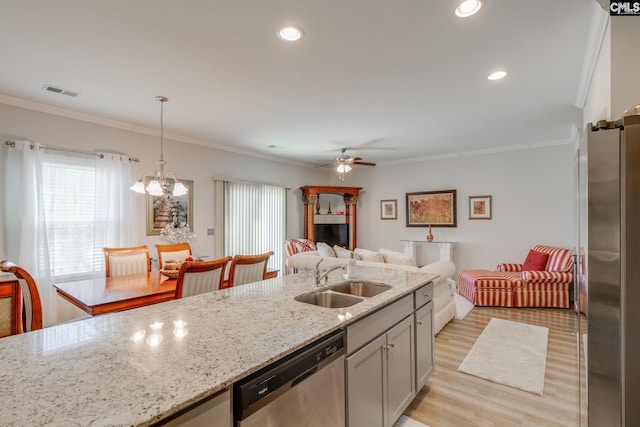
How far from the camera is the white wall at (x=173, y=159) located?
345 centimetres

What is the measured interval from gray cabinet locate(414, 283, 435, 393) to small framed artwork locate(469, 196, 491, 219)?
161 inches

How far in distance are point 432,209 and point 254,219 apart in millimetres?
3657

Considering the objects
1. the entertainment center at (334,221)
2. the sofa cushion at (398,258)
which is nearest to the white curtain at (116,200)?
the sofa cushion at (398,258)

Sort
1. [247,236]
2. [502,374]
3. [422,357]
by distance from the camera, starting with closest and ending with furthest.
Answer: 1. [422,357]
2. [502,374]
3. [247,236]

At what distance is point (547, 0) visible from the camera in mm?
1838

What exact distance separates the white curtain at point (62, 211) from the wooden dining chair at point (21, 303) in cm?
191

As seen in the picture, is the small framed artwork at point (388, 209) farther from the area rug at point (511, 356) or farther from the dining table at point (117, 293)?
the dining table at point (117, 293)

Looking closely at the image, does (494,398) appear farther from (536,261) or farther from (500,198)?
(500,198)

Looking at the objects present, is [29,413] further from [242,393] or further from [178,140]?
[178,140]

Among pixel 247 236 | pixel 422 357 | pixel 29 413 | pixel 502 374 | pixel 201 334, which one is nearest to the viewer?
pixel 29 413

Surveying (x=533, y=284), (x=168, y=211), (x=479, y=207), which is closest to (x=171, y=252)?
(x=168, y=211)

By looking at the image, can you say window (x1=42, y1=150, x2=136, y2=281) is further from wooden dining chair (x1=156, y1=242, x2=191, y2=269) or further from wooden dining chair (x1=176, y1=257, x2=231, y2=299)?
wooden dining chair (x1=176, y1=257, x2=231, y2=299)

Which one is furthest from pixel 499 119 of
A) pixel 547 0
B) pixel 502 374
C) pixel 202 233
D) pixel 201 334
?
pixel 202 233

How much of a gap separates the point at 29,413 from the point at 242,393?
55 centimetres
